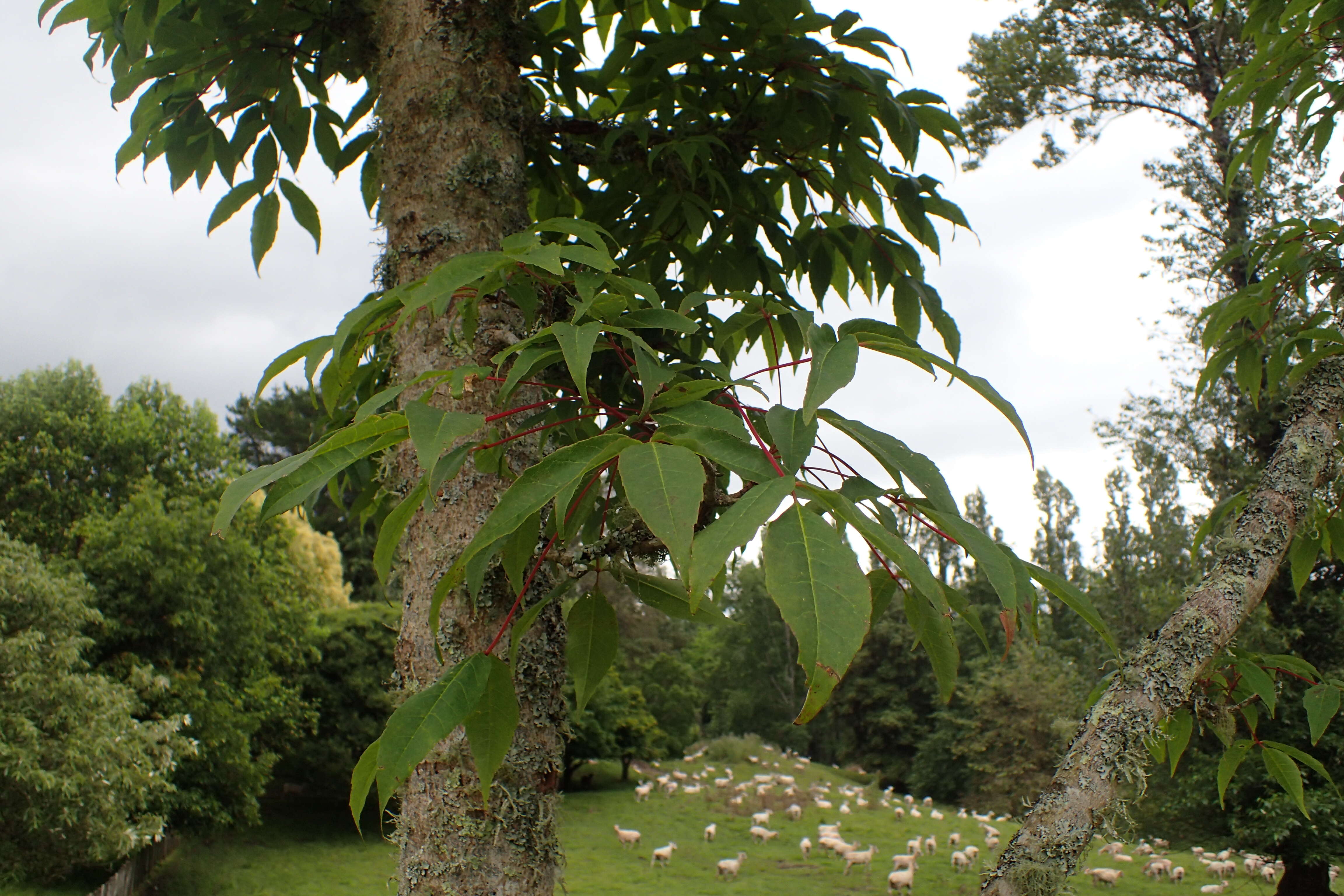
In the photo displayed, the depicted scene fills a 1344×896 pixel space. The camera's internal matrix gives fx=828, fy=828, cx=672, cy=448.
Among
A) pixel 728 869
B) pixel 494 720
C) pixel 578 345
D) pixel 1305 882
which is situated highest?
pixel 578 345

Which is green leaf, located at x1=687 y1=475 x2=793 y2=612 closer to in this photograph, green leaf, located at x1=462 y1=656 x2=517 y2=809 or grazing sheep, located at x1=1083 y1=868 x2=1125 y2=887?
green leaf, located at x1=462 y1=656 x2=517 y2=809

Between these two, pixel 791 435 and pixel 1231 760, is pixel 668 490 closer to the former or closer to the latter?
pixel 791 435

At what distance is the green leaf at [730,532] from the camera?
53cm

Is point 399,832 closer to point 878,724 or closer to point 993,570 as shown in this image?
point 993,570

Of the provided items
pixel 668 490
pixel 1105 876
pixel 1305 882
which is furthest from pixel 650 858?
pixel 668 490

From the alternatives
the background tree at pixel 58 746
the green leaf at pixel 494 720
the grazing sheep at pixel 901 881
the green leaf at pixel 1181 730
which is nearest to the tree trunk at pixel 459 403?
the green leaf at pixel 494 720

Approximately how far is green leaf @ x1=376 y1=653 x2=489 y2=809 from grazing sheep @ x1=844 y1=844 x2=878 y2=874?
13635mm

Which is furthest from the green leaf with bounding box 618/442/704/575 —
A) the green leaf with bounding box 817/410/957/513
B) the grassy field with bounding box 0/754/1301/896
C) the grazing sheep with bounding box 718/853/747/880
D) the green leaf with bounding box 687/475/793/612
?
the grazing sheep with bounding box 718/853/747/880

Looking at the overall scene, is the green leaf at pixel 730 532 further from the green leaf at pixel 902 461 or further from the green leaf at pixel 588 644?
the green leaf at pixel 588 644

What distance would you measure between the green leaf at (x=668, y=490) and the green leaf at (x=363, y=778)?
14.3 inches

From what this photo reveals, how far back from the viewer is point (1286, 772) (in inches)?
47.3

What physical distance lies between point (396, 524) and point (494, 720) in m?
0.23

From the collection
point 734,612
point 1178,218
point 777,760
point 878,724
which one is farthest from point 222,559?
point 734,612

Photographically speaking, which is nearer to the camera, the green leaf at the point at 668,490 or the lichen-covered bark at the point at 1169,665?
the green leaf at the point at 668,490
